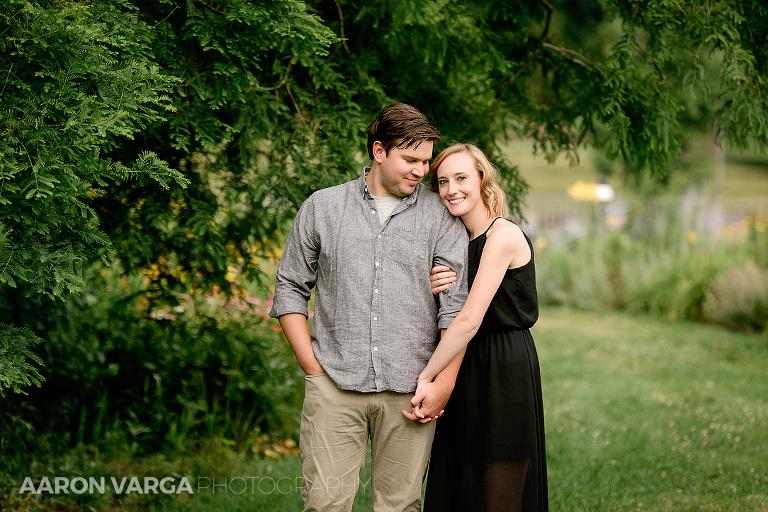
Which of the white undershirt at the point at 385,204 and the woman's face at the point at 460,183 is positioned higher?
the woman's face at the point at 460,183

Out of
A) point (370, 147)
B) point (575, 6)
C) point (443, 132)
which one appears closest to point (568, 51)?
point (443, 132)

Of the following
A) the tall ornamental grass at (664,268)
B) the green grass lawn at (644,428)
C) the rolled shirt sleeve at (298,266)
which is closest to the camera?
the rolled shirt sleeve at (298,266)

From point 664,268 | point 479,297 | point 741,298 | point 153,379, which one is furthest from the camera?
point 664,268

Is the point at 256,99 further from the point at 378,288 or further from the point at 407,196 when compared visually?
the point at 378,288

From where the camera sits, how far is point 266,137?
10.9 ft

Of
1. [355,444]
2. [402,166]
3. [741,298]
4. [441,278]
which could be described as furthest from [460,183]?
[741,298]

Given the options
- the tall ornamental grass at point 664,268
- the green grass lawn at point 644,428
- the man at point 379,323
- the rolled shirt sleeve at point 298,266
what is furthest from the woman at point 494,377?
the tall ornamental grass at point 664,268

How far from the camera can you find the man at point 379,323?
2.60 meters

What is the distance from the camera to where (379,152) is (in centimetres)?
271

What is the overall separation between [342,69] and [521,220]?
1.26m

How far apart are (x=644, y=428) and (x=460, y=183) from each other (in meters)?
3.65

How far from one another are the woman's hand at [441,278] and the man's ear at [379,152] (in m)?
0.47

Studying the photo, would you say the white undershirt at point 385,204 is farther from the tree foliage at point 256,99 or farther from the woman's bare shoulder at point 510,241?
the tree foliage at point 256,99

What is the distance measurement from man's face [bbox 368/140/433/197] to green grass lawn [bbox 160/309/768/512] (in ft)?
6.78
